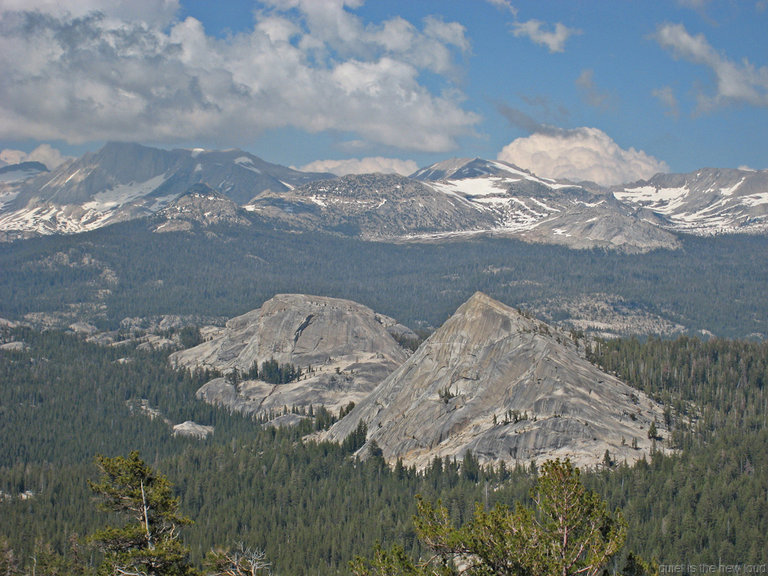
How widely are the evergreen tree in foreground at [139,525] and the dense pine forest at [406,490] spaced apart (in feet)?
150

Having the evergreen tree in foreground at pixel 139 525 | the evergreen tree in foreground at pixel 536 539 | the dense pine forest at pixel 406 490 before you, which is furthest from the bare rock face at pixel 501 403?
the evergreen tree in foreground at pixel 139 525

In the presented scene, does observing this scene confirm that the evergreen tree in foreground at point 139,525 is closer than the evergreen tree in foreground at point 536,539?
No

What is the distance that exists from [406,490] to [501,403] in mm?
26760

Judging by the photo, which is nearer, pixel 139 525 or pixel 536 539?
pixel 536 539

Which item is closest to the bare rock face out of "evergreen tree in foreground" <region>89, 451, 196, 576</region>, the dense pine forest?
the dense pine forest

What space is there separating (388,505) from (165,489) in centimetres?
8975

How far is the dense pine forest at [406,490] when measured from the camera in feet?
390

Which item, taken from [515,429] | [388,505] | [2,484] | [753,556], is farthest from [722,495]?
[2,484]

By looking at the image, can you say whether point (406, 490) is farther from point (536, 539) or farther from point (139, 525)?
point (536, 539)

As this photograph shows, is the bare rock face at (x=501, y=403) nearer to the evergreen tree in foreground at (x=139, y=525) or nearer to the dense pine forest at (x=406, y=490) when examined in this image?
the dense pine forest at (x=406, y=490)

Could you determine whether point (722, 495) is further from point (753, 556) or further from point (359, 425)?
point (359, 425)

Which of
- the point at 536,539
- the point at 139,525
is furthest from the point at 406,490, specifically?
the point at 536,539

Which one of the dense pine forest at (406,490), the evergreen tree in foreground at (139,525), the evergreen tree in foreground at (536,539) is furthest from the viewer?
the dense pine forest at (406,490)

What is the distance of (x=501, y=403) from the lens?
163750 mm
